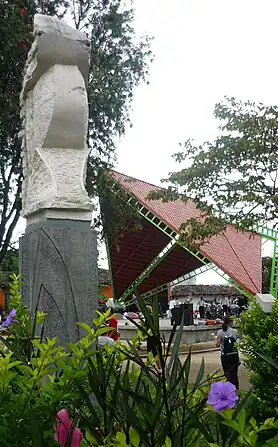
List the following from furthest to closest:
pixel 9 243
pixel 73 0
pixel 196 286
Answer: pixel 196 286
pixel 9 243
pixel 73 0

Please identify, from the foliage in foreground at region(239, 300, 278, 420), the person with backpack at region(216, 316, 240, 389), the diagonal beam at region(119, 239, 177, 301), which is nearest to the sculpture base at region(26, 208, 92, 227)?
the foliage in foreground at region(239, 300, 278, 420)

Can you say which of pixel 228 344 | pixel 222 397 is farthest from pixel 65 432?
pixel 228 344

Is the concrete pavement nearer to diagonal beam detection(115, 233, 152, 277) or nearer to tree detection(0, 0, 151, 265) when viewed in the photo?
tree detection(0, 0, 151, 265)

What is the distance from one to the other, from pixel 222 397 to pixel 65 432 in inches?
14.5

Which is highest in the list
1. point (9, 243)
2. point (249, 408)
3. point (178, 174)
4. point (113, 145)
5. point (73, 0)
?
point (73, 0)

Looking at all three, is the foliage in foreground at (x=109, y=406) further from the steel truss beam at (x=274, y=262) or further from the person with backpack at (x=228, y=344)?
the steel truss beam at (x=274, y=262)

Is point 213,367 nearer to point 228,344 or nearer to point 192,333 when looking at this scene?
point 228,344

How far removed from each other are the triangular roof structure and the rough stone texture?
13797 millimetres

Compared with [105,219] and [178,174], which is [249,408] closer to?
[178,174]

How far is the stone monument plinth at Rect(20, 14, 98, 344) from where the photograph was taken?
4.19 metres

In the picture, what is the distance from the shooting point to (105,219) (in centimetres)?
1147

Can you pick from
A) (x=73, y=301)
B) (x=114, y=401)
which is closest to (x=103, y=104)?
(x=73, y=301)

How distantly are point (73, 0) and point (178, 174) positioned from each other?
13.1ft

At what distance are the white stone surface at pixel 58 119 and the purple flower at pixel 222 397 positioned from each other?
3312mm
